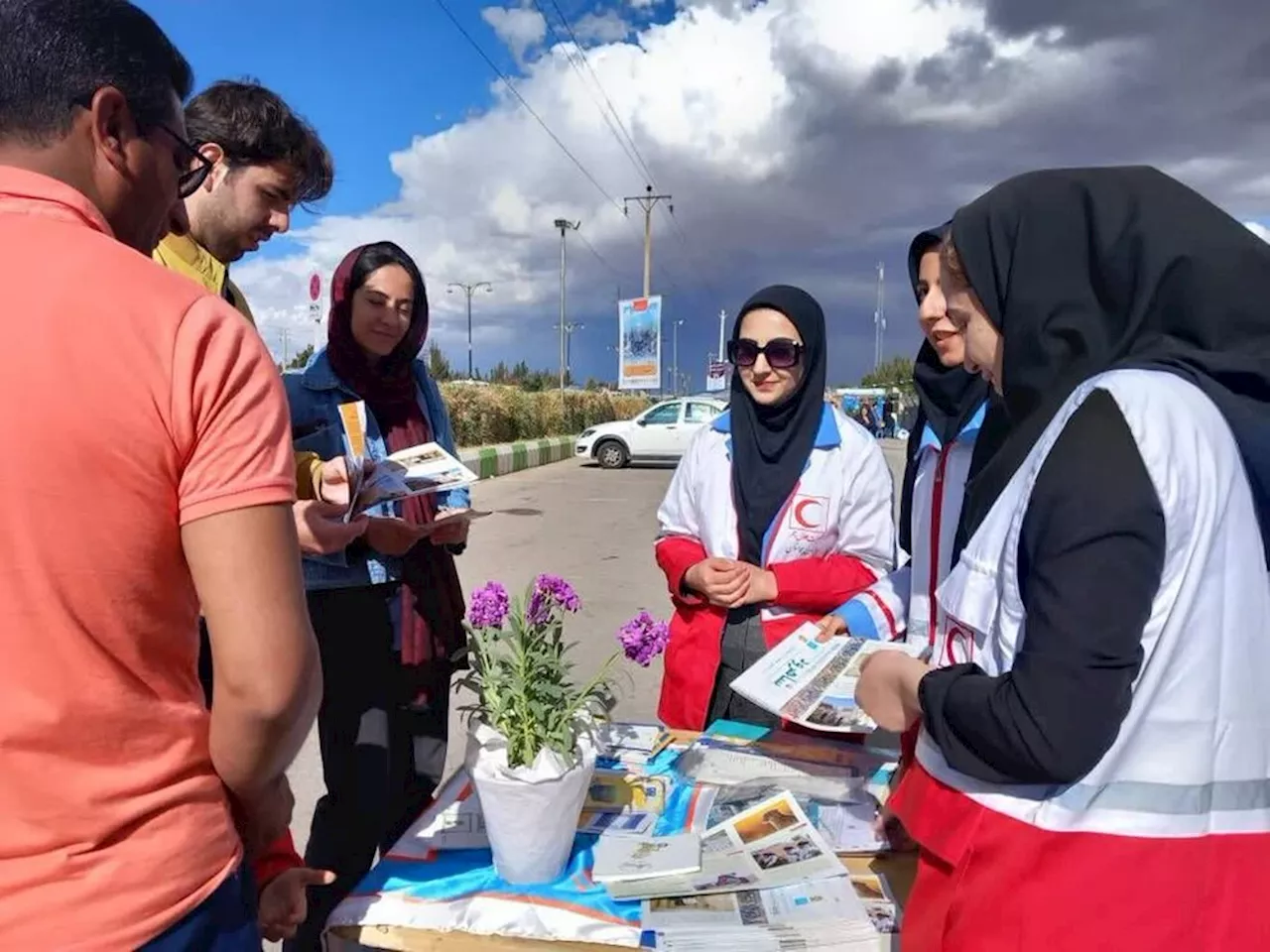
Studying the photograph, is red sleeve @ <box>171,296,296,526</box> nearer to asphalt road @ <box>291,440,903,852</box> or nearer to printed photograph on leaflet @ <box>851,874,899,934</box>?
asphalt road @ <box>291,440,903,852</box>

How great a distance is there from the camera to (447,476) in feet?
6.04

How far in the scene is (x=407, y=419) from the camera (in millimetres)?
2299

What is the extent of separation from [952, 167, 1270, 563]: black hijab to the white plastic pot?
0.74 m

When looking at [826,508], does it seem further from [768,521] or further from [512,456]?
[512,456]

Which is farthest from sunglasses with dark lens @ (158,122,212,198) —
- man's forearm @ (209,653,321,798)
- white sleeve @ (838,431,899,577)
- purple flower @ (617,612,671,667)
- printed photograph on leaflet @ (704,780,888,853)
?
white sleeve @ (838,431,899,577)

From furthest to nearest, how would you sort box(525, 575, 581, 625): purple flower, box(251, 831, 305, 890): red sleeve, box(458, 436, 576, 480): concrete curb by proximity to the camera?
box(458, 436, 576, 480): concrete curb < box(525, 575, 581, 625): purple flower < box(251, 831, 305, 890): red sleeve

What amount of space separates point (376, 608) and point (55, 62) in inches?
57.7

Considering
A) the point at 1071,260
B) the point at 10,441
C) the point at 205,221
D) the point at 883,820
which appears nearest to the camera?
the point at 10,441

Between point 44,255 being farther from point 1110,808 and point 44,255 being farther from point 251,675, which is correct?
point 1110,808

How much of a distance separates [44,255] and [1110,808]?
4.15ft

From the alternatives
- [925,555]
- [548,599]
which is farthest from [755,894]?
[925,555]

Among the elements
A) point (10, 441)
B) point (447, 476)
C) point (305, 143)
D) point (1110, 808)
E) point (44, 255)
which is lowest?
point (1110, 808)

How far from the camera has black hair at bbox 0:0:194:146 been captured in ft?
2.80

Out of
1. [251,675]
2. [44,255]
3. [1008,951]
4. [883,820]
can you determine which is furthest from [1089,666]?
[44,255]
